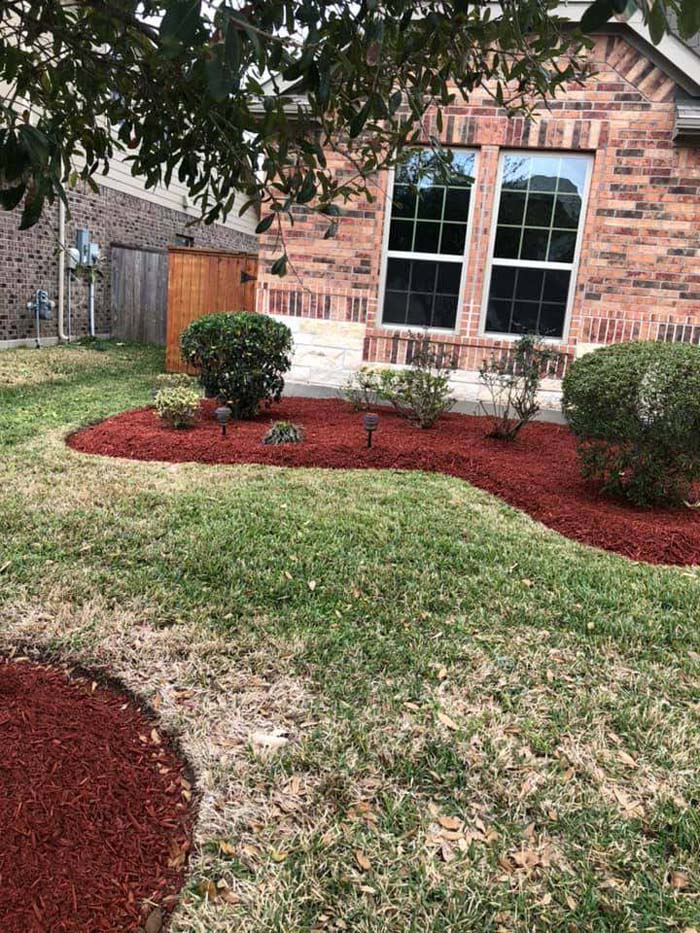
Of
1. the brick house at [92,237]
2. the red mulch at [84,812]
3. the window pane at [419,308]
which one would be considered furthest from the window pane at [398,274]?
the red mulch at [84,812]

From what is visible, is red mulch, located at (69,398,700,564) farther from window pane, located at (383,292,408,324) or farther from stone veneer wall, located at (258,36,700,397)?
window pane, located at (383,292,408,324)

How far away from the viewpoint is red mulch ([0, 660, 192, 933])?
1878 millimetres

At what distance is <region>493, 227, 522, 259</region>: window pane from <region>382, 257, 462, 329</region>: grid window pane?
52 cm

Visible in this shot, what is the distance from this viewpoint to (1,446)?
632cm

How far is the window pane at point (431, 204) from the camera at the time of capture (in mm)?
8625

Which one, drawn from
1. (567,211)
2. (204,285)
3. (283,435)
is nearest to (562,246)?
(567,211)

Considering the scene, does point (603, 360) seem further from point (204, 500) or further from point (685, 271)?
point (685, 271)

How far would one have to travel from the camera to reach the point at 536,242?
27.8ft

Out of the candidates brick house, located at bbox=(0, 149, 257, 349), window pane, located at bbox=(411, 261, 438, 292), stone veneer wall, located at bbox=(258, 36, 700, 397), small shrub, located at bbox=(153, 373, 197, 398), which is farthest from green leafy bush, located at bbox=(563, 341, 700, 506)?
brick house, located at bbox=(0, 149, 257, 349)

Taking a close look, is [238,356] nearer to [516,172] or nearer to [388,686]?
[516,172]

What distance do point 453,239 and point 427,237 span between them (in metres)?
0.33

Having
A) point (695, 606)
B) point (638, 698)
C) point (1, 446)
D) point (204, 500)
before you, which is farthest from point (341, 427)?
point (638, 698)

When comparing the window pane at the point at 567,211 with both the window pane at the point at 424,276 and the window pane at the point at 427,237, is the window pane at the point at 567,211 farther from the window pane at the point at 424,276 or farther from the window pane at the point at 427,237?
the window pane at the point at 424,276

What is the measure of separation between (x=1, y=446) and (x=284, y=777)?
5062 millimetres
